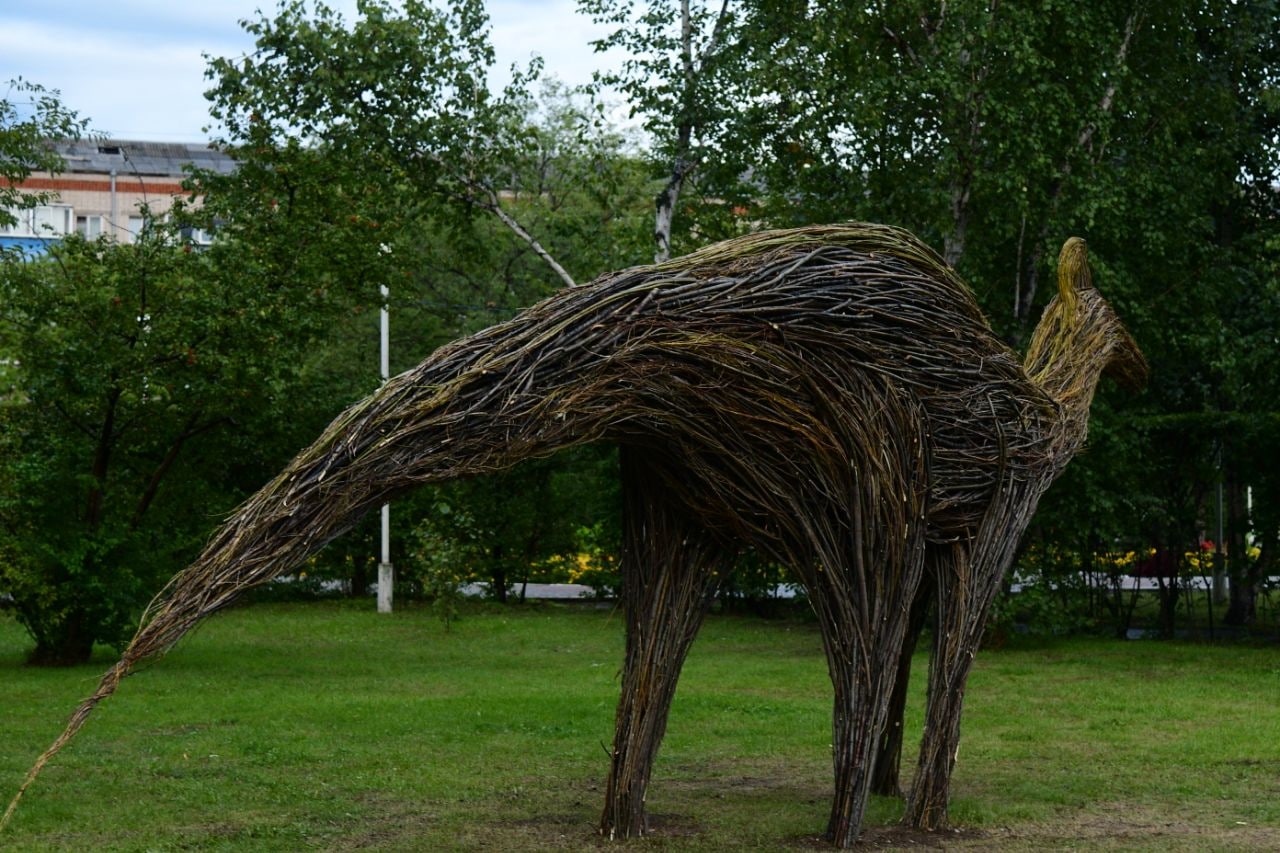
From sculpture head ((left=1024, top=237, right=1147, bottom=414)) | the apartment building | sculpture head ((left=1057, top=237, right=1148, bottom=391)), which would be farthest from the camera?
the apartment building

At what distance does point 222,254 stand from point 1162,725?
953 centimetres

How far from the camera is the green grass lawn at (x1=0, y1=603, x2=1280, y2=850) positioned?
292 inches

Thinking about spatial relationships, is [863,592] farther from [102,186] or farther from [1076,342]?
[102,186]

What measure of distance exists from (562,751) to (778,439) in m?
4.39

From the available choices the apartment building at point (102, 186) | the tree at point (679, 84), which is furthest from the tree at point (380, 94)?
the apartment building at point (102, 186)

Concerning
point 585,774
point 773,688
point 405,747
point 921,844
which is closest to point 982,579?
point 921,844

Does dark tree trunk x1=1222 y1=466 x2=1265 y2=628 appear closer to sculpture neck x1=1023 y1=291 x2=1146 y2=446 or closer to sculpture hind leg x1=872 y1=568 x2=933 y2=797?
sculpture neck x1=1023 y1=291 x2=1146 y2=446

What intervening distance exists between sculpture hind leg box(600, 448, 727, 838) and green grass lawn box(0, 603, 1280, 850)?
30 centimetres

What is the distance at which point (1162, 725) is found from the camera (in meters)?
11.5

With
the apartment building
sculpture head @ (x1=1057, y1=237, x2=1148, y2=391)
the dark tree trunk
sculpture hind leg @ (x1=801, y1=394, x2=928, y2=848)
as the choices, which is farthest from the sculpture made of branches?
the apartment building

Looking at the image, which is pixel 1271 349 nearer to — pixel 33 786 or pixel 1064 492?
pixel 1064 492

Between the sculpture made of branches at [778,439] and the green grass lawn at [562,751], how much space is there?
911 mm

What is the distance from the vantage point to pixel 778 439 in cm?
639

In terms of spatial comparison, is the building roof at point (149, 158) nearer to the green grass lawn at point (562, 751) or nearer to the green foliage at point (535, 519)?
the green foliage at point (535, 519)
